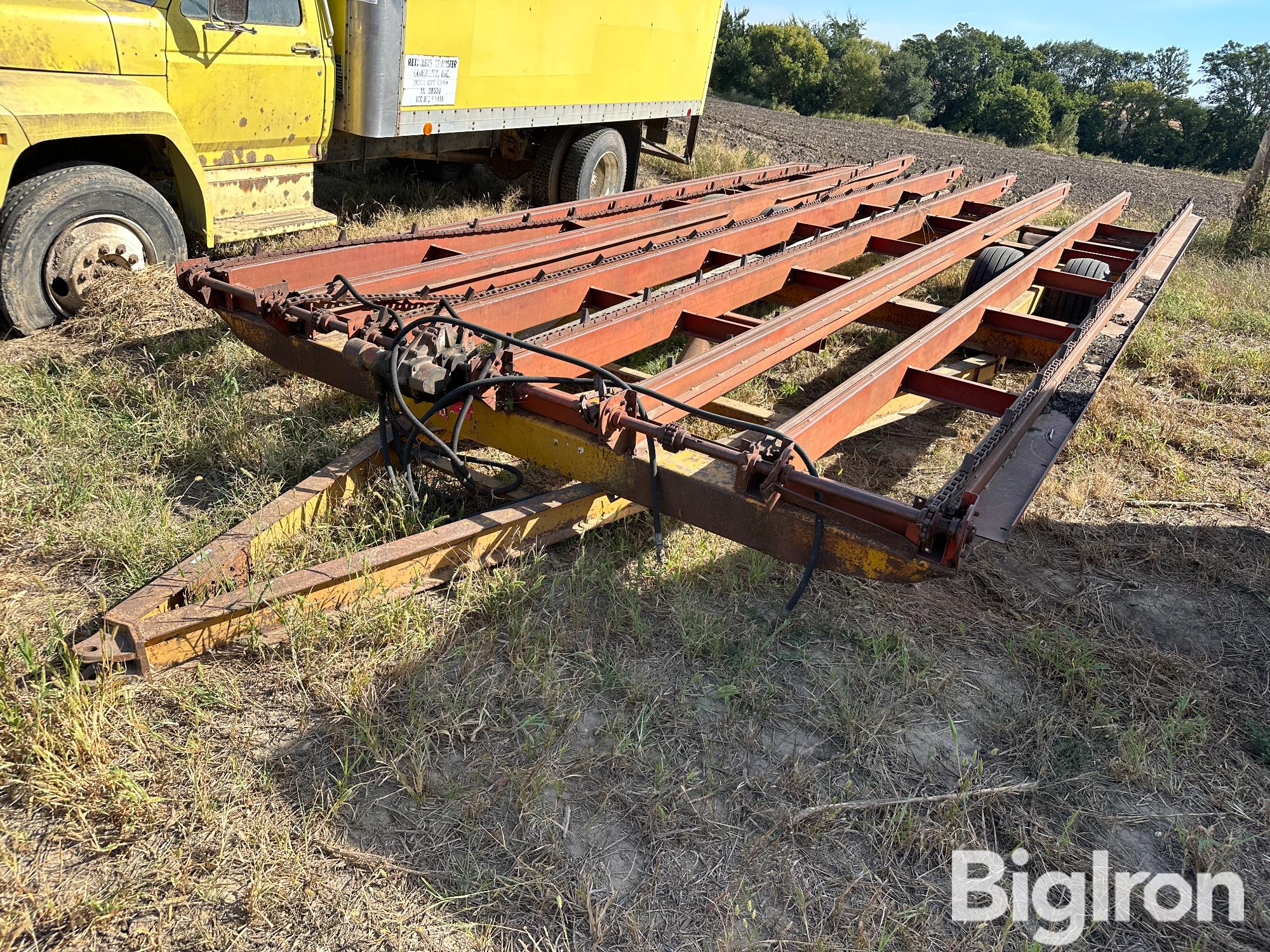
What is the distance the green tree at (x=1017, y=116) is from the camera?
53.7 meters

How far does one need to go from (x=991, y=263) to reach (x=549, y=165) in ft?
13.3

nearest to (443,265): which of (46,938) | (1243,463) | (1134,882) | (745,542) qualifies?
(745,542)

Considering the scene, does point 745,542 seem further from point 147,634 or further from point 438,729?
point 147,634

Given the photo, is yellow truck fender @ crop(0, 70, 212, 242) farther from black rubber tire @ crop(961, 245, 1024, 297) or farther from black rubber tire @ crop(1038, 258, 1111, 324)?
black rubber tire @ crop(1038, 258, 1111, 324)

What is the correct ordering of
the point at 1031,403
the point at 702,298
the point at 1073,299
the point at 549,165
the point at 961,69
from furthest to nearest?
the point at 961,69, the point at 549,165, the point at 1073,299, the point at 702,298, the point at 1031,403

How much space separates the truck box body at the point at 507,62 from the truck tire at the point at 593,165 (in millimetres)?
201

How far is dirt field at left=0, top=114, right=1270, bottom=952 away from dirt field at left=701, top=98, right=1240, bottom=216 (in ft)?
39.9

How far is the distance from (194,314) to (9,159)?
3.34 ft

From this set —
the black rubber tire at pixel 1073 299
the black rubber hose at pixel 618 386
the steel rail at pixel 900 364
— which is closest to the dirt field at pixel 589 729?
the black rubber hose at pixel 618 386

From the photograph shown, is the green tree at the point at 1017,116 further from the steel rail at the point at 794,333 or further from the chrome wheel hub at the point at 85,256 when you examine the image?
the chrome wheel hub at the point at 85,256

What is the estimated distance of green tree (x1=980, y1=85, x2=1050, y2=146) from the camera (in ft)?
176

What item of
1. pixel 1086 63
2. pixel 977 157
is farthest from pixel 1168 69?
pixel 977 157

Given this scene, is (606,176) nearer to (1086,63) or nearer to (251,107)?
(251,107)

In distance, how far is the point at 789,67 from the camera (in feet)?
166
